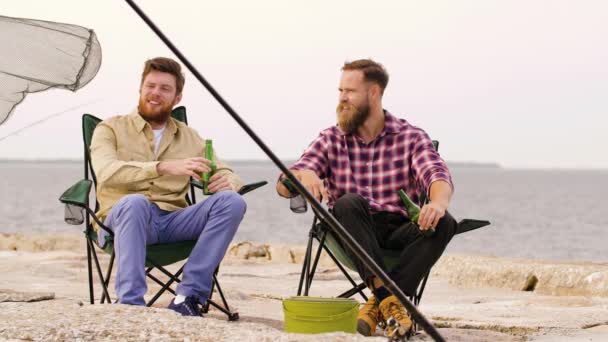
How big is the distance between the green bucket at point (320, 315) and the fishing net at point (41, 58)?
1.39 metres

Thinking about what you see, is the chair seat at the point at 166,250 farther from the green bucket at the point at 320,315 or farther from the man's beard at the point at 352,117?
the man's beard at the point at 352,117

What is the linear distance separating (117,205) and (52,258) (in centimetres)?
276

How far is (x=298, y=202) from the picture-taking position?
331cm

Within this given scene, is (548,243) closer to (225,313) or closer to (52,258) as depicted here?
(52,258)

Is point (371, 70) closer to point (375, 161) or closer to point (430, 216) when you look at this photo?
point (375, 161)

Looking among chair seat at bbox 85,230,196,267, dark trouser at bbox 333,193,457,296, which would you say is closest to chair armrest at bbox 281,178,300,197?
dark trouser at bbox 333,193,457,296

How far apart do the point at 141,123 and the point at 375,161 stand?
943 millimetres

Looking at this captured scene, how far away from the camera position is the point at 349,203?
2963 mm

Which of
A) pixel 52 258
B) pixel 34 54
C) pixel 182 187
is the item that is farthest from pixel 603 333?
pixel 52 258

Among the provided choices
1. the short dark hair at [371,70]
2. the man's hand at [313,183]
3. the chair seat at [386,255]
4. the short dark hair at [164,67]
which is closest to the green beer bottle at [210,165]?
the short dark hair at [164,67]

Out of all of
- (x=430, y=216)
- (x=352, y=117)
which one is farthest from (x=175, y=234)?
(x=430, y=216)

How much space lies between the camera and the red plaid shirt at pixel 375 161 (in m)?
3.25

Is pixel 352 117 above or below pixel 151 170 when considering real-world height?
above

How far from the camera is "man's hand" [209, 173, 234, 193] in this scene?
10.6 feet
